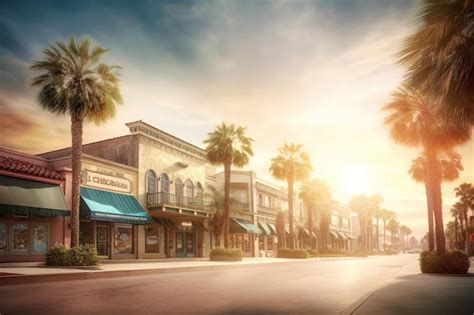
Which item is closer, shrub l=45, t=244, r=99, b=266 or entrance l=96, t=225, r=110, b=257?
shrub l=45, t=244, r=99, b=266

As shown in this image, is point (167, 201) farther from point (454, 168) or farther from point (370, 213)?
point (370, 213)

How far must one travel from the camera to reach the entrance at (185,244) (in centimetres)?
3903

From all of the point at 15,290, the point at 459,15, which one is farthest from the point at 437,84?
the point at 15,290

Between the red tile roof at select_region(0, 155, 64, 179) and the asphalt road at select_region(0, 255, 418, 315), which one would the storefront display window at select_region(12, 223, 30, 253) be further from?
the asphalt road at select_region(0, 255, 418, 315)

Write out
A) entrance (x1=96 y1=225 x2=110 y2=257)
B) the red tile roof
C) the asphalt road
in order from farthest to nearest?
entrance (x1=96 y1=225 x2=110 y2=257)
the red tile roof
the asphalt road

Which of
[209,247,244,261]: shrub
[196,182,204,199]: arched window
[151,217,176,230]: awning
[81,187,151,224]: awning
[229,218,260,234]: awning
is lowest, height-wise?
[209,247,244,261]: shrub

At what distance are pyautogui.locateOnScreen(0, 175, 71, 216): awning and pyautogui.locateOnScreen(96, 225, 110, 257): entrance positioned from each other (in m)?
4.73

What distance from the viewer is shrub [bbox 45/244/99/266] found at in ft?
71.5

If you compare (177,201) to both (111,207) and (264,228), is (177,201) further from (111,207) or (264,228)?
(264,228)

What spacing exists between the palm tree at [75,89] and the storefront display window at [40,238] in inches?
149

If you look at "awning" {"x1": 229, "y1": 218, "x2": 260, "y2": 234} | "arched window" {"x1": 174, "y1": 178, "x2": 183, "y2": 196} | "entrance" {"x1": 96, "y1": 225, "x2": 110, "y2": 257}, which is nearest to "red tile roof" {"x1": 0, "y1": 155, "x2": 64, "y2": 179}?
"entrance" {"x1": 96, "y1": 225, "x2": 110, "y2": 257}

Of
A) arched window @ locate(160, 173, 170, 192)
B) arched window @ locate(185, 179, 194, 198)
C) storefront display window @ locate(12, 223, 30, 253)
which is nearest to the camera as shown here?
storefront display window @ locate(12, 223, 30, 253)

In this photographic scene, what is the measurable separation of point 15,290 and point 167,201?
21922 mm

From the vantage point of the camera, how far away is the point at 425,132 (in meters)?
21.7
